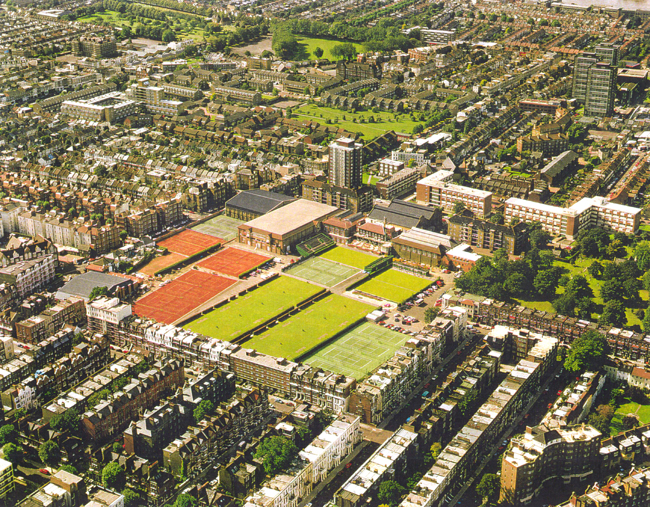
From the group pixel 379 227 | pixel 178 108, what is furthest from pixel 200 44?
pixel 379 227

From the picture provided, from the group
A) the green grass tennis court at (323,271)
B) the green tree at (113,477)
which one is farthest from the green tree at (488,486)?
the green grass tennis court at (323,271)

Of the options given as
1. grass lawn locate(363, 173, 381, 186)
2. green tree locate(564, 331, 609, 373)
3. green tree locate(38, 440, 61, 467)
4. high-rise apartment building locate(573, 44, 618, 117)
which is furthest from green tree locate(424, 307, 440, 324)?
high-rise apartment building locate(573, 44, 618, 117)

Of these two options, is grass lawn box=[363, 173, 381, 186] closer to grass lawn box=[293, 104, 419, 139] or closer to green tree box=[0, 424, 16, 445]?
grass lawn box=[293, 104, 419, 139]

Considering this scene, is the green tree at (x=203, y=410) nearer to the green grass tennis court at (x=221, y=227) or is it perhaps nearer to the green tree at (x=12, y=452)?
the green tree at (x=12, y=452)

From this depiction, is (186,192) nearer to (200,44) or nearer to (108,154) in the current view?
(108,154)

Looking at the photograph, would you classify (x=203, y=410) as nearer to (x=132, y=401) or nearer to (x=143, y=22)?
(x=132, y=401)

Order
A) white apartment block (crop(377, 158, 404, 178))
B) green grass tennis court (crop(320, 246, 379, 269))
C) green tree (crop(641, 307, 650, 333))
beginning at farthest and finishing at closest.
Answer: white apartment block (crop(377, 158, 404, 178)), green grass tennis court (crop(320, 246, 379, 269)), green tree (crop(641, 307, 650, 333))
